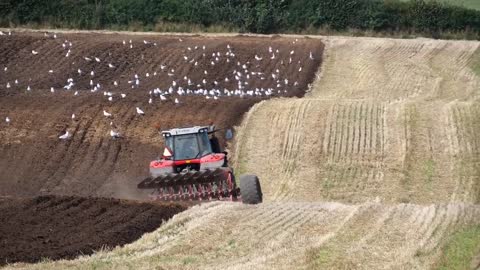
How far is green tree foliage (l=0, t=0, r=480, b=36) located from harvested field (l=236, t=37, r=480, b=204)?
21.4 meters

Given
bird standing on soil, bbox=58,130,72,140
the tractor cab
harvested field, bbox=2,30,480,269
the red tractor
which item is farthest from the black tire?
bird standing on soil, bbox=58,130,72,140

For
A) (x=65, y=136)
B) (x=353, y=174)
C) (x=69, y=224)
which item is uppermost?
(x=69, y=224)

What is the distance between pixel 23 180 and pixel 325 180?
28.3ft

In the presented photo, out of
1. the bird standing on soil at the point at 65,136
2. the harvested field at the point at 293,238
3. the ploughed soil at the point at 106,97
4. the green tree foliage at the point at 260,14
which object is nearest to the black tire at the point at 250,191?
the harvested field at the point at 293,238

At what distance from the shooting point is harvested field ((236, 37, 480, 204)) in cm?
2745

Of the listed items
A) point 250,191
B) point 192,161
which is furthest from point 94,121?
point 250,191

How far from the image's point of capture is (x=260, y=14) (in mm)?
63094

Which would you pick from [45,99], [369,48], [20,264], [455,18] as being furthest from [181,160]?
[455,18]

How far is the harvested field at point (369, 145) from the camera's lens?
27.5m

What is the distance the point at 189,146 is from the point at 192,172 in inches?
54.7

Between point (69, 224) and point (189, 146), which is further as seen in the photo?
point (189, 146)

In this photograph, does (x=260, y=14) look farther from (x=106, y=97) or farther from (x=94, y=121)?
(x=94, y=121)

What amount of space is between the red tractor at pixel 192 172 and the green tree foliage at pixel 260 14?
127ft

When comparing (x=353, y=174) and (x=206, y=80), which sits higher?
(x=206, y=80)
